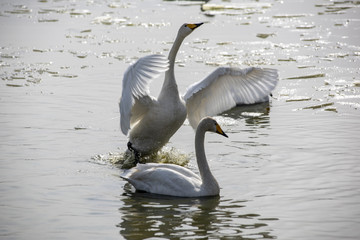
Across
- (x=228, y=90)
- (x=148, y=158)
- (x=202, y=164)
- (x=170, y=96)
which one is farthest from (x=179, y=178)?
(x=228, y=90)

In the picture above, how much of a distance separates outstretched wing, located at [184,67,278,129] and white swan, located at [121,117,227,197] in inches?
62.7

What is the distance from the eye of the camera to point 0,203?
775 cm

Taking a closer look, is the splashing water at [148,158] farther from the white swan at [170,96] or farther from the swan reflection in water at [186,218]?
the swan reflection in water at [186,218]

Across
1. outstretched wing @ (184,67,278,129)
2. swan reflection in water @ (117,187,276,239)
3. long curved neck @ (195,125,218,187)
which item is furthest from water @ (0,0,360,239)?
outstretched wing @ (184,67,278,129)

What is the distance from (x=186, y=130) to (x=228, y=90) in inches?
51.6

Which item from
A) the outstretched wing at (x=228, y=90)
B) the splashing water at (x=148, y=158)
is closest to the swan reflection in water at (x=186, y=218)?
the splashing water at (x=148, y=158)

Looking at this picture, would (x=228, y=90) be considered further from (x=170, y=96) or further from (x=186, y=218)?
(x=186, y=218)

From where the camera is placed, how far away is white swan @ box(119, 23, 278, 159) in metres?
8.19

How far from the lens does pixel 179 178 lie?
809cm

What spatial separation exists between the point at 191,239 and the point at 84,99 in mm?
6420

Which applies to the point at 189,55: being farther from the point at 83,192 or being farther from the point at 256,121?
the point at 83,192

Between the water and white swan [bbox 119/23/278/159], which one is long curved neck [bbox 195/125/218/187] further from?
white swan [bbox 119/23/278/159]

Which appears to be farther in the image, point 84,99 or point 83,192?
point 84,99

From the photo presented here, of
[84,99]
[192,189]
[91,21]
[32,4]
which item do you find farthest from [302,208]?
[32,4]
